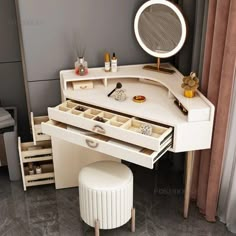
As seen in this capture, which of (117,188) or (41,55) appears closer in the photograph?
(117,188)

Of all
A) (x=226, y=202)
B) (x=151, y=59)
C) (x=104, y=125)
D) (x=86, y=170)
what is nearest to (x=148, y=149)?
(x=104, y=125)

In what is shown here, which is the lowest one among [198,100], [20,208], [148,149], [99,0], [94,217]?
[20,208]

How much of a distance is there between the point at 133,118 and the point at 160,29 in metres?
0.69

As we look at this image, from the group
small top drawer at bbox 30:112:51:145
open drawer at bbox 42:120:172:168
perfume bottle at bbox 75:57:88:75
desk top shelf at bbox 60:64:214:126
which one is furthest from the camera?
small top drawer at bbox 30:112:51:145

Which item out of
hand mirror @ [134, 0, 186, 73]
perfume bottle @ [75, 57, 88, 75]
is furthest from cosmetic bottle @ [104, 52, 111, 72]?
hand mirror @ [134, 0, 186, 73]

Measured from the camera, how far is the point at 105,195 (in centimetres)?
236

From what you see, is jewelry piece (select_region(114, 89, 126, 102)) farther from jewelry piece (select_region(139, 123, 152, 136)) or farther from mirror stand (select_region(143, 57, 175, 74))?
mirror stand (select_region(143, 57, 175, 74))

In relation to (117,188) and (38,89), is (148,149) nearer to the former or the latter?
(117,188)

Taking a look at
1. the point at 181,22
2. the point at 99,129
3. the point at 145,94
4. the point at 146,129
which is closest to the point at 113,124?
the point at 99,129

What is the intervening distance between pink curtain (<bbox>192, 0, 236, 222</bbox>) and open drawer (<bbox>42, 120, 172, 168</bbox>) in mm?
357

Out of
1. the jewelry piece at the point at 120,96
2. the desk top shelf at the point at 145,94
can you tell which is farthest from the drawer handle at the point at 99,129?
the jewelry piece at the point at 120,96

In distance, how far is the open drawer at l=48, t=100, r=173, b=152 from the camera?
7.28ft

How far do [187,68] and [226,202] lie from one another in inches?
36.9

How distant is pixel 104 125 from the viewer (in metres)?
2.33
